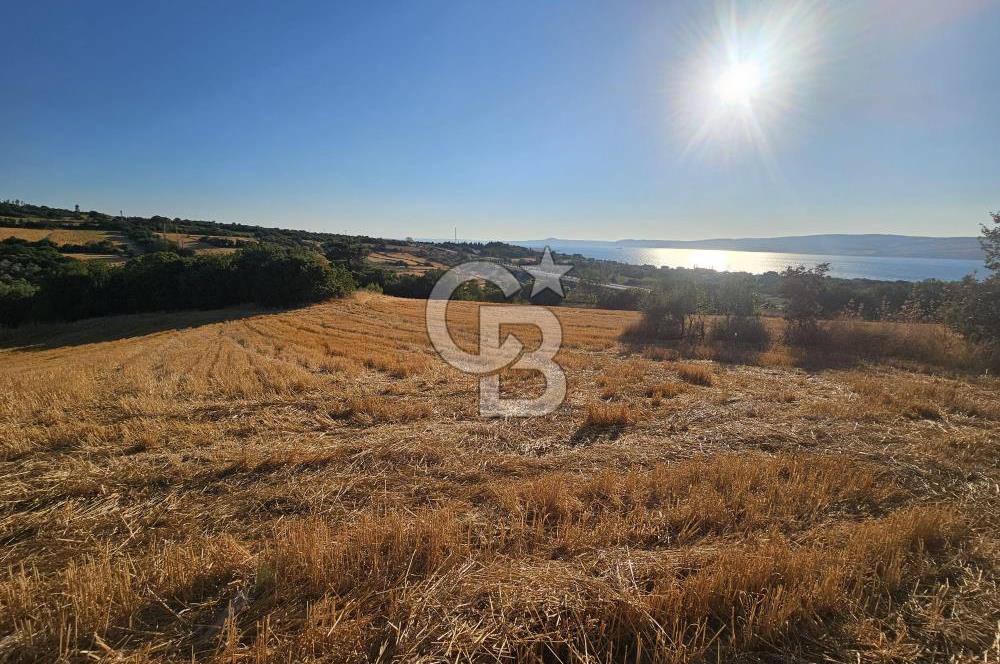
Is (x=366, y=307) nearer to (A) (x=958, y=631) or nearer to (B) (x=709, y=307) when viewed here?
(B) (x=709, y=307)

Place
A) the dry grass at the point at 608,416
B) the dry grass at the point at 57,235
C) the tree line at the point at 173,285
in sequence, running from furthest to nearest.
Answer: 1. the dry grass at the point at 57,235
2. the tree line at the point at 173,285
3. the dry grass at the point at 608,416

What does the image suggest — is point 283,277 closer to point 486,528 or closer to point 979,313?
point 486,528

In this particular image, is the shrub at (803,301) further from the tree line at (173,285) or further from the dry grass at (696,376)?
the tree line at (173,285)

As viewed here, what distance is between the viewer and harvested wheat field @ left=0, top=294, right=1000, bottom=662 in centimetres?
256

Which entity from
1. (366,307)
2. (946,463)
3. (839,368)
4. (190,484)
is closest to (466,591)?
(190,484)

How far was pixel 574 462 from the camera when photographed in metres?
5.86

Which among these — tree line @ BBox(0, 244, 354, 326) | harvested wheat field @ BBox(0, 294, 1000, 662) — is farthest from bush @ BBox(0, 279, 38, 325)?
harvested wheat field @ BBox(0, 294, 1000, 662)

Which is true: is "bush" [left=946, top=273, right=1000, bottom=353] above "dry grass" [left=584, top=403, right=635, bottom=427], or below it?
above

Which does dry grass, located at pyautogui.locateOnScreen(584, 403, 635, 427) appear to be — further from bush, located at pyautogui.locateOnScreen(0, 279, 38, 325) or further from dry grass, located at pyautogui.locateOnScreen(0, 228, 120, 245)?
dry grass, located at pyautogui.locateOnScreen(0, 228, 120, 245)

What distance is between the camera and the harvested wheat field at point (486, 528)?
256 centimetres

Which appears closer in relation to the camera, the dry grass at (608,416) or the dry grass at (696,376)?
the dry grass at (608,416)

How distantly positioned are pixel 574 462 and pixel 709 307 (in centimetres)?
2262

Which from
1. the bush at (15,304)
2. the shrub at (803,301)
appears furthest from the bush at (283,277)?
the shrub at (803,301)

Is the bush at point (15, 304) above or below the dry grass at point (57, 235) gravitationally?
below
